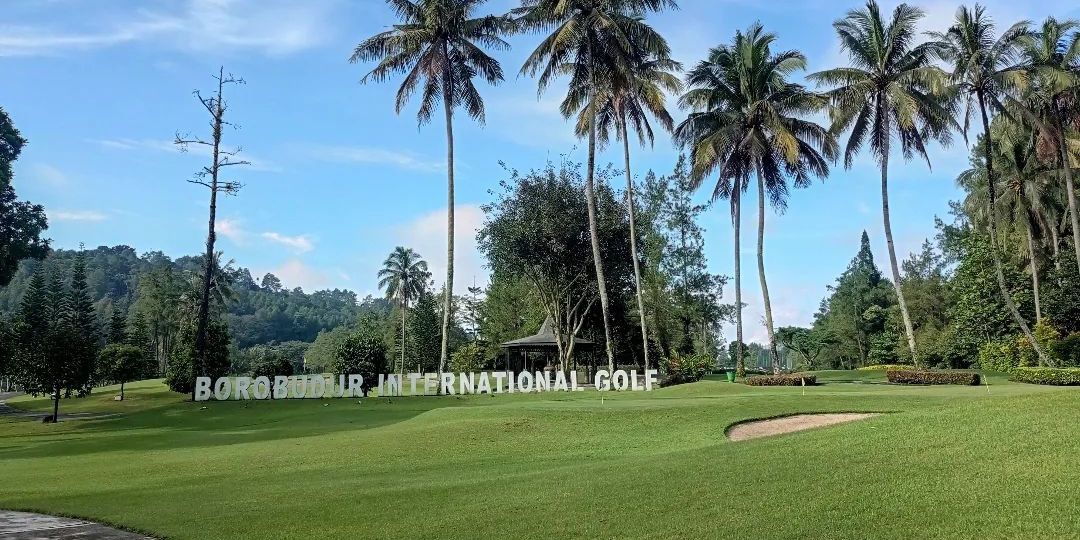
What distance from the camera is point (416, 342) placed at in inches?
3169

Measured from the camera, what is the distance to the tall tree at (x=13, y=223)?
129 feet

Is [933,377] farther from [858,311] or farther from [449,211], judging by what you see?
[858,311]

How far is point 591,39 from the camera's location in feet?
117

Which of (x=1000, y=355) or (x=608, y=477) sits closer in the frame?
(x=608, y=477)

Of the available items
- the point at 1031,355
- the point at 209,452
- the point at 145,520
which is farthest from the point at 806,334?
the point at 145,520

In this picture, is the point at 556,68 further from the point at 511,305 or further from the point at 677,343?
the point at 511,305

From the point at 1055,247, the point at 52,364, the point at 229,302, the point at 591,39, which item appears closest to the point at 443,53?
the point at 591,39

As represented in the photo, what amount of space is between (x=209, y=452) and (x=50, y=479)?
438cm

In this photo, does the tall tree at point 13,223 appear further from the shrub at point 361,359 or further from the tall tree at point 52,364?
the shrub at point 361,359

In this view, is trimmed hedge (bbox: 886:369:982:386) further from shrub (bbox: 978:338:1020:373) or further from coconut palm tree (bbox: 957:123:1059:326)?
coconut palm tree (bbox: 957:123:1059:326)

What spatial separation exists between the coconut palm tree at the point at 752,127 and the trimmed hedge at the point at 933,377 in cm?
609

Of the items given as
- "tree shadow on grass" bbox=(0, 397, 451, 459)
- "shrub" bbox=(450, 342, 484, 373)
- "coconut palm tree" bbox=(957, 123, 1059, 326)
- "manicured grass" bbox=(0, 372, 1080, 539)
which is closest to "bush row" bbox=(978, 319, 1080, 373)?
"coconut palm tree" bbox=(957, 123, 1059, 326)

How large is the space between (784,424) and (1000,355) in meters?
30.9

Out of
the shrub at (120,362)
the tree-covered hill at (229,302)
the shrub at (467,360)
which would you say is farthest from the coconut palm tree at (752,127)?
the tree-covered hill at (229,302)
